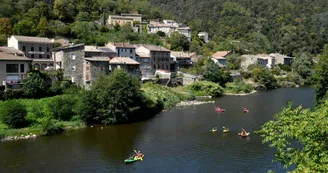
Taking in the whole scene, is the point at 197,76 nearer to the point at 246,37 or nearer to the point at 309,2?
the point at 246,37

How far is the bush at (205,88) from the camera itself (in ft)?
227

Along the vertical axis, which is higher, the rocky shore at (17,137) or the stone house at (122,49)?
the stone house at (122,49)

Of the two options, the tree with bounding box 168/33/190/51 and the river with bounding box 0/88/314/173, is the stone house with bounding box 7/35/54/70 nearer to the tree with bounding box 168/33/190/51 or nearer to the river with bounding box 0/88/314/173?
the river with bounding box 0/88/314/173

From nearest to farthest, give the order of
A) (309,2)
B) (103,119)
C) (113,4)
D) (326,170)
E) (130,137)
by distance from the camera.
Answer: (326,170), (130,137), (103,119), (113,4), (309,2)

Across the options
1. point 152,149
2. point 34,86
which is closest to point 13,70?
point 34,86

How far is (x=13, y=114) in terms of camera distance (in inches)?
1443

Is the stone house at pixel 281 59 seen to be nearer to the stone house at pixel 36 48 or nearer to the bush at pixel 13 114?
the stone house at pixel 36 48

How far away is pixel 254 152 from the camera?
31.7 metres

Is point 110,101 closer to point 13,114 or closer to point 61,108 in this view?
point 61,108

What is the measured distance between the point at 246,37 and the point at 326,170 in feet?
439

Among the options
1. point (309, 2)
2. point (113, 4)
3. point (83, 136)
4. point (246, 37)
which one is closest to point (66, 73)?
point (83, 136)

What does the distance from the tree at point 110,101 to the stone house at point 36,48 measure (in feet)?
65.8

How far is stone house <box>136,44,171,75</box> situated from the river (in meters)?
31.6

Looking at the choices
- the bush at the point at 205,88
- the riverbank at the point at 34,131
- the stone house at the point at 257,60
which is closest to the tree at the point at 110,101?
the riverbank at the point at 34,131
